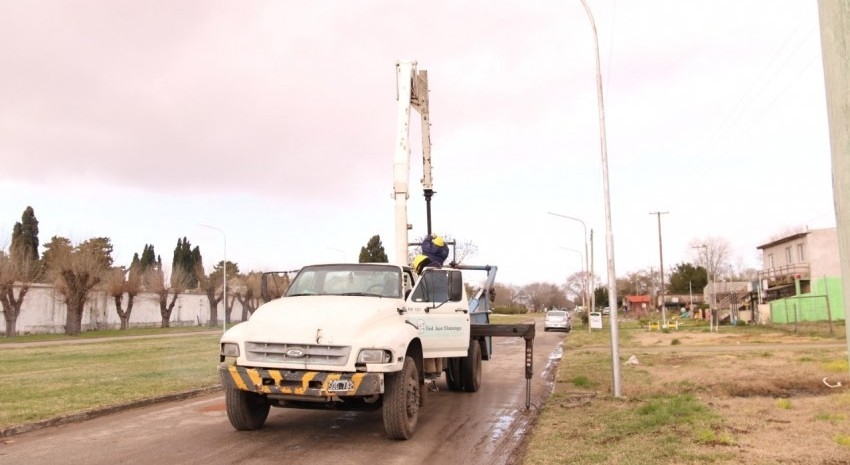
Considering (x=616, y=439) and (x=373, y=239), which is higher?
(x=373, y=239)

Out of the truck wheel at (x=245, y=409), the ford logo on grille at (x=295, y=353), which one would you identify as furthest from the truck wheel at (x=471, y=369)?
the ford logo on grille at (x=295, y=353)

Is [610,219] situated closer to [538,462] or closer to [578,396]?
[578,396]

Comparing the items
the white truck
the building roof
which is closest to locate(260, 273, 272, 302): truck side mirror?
the white truck

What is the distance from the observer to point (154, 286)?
62625mm

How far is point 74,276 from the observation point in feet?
159

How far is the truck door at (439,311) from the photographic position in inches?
360

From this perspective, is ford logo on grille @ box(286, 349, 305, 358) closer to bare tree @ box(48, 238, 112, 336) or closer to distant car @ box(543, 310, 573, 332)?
distant car @ box(543, 310, 573, 332)

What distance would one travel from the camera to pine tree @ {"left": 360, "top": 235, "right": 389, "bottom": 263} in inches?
2071

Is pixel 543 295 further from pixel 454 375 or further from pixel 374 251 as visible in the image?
pixel 454 375

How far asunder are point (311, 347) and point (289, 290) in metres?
1.91

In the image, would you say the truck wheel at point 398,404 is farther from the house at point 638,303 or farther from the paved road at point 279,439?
the house at point 638,303

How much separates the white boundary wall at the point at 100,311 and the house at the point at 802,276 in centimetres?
5309

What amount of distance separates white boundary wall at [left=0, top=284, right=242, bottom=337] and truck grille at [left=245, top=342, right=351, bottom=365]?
4867 centimetres

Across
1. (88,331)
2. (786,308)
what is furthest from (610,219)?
(88,331)
